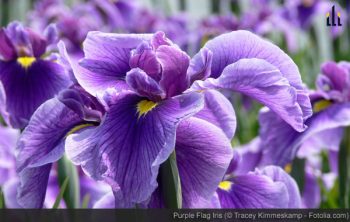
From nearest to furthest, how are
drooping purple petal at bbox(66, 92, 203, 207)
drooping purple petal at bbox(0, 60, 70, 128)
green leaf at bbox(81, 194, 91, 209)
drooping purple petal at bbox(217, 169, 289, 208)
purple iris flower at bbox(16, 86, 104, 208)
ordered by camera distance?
drooping purple petal at bbox(66, 92, 203, 207)
purple iris flower at bbox(16, 86, 104, 208)
drooping purple petal at bbox(217, 169, 289, 208)
drooping purple petal at bbox(0, 60, 70, 128)
green leaf at bbox(81, 194, 91, 209)

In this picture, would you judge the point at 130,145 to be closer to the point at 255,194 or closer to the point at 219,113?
the point at 219,113

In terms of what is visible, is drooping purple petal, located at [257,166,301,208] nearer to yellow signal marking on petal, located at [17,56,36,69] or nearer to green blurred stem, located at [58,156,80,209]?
green blurred stem, located at [58,156,80,209]

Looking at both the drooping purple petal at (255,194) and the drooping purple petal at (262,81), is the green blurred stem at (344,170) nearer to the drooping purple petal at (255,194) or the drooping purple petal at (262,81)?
the drooping purple petal at (255,194)

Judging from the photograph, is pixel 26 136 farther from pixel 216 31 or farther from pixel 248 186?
pixel 216 31

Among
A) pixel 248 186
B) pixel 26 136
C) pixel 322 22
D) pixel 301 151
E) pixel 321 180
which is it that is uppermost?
pixel 26 136

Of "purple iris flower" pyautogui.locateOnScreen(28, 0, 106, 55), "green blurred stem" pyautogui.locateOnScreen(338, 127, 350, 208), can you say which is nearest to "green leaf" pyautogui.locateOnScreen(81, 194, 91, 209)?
"green blurred stem" pyautogui.locateOnScreen(338, 127, 350, 208)

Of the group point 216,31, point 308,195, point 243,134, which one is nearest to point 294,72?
point 308,195

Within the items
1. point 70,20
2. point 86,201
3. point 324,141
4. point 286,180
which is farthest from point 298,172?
point 70,20
